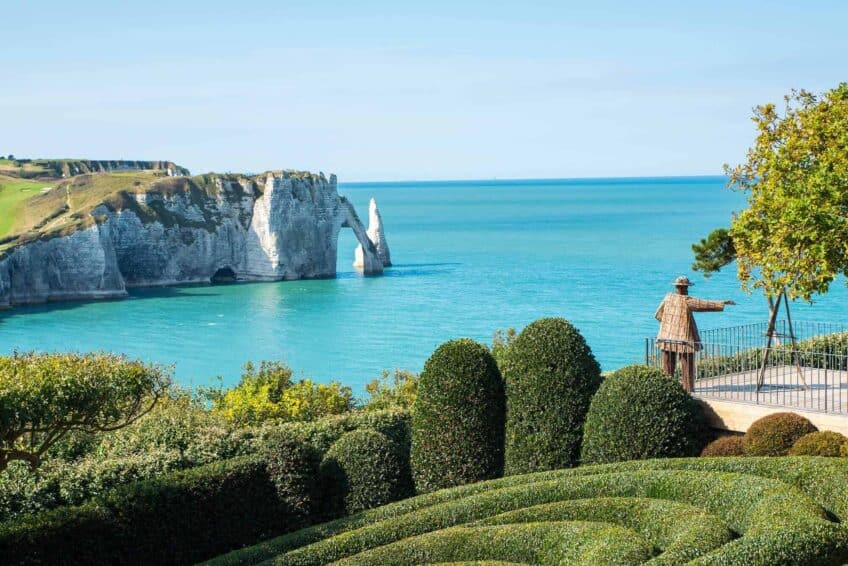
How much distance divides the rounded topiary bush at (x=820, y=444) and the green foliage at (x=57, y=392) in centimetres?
991

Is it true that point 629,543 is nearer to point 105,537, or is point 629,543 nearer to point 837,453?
point 837,453

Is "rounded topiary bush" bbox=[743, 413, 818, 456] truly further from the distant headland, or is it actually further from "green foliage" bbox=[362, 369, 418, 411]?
the distant headland

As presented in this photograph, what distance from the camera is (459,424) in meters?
16.6

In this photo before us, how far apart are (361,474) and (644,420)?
Result: 4.64 m

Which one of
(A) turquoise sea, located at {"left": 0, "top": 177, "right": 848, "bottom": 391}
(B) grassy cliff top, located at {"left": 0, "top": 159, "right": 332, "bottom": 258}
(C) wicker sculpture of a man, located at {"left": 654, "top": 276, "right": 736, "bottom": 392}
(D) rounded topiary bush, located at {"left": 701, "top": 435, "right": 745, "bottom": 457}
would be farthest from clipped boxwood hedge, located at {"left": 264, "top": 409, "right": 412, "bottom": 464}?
(B) grassy cliff top, located at {"left": 0, "top": 159, "right": 332, "bottom": 258}

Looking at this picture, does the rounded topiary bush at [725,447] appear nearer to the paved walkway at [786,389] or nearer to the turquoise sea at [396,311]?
the paved walkway at [786,389]

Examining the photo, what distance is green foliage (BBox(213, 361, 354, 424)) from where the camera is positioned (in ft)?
71.4

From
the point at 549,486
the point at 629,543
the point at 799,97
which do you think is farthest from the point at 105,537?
the point at 799,97

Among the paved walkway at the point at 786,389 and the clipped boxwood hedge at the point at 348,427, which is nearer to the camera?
the paved walkway at the point at 786,389

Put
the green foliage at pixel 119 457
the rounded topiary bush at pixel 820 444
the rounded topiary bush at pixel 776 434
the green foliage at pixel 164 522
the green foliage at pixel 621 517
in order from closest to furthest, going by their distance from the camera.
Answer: the green foliage at pixel 621 517
the green foliage at pixel 164 522
the green foliage at pixel 119 457
the rounded topiary bush at pixel 820 444
the rounded topiary bush at pixel 776 434

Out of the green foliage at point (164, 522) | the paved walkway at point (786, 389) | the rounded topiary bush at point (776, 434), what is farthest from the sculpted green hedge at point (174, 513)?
the paved walkway at point (786, 389)

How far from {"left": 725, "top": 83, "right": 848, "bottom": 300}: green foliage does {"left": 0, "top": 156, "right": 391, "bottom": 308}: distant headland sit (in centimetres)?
8285

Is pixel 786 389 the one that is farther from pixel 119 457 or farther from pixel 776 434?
pixel 119 457

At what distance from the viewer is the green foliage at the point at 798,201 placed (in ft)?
53.8
